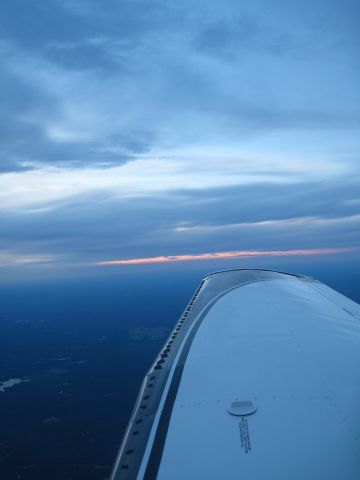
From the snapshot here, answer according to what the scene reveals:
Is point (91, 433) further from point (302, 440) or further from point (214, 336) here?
point (302, 440)

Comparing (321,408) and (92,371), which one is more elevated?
(321,408)

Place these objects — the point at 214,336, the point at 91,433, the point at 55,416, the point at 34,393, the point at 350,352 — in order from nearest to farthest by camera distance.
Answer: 1. the point at 350,352
2. the point at 214,336
3. the point at 91,433
4. the point at 55,416
5. the point at 34,393

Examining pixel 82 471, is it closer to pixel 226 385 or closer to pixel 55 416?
pixel 55 416

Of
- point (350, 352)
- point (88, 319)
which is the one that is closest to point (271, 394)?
point (350, 352)

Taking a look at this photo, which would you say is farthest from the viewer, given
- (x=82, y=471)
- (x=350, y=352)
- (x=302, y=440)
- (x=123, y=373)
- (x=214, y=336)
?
(x=123, y=373)

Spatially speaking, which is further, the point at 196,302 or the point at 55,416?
the point at 55,416

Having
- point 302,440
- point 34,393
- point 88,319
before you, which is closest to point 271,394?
point 302,440
